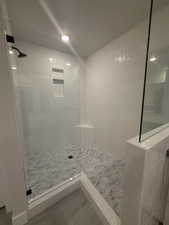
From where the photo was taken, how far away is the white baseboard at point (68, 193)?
1014 mm

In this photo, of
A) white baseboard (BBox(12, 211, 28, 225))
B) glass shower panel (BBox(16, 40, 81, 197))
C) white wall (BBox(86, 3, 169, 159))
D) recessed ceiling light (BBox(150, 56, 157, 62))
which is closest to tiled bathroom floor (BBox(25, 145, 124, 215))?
glass shower panel (BBox(16, 40, 81, 197))

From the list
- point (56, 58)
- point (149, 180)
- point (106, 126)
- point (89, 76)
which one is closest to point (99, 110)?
point (106, 126)

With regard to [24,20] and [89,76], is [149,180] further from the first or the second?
[89,76]

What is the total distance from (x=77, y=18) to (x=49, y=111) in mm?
1672

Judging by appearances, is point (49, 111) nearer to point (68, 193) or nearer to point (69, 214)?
point (68, 193)

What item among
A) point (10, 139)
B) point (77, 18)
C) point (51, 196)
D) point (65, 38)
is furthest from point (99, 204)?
point (65, 38)

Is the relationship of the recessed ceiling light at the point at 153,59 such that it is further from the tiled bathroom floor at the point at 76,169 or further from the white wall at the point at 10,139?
the tiled bathroom floor at the point at 76,169

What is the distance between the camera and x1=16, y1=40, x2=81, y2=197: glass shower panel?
5.85ft

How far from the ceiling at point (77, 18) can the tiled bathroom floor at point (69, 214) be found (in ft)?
7.52

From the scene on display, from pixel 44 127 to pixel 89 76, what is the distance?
1627mm

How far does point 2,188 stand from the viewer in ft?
3.70

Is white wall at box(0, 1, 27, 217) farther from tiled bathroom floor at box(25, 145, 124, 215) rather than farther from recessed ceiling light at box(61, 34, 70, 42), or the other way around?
recessed ceiling light at box(61, 34, 70, 42)

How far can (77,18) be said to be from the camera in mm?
1378

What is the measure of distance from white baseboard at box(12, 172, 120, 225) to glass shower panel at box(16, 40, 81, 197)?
0.48ft
